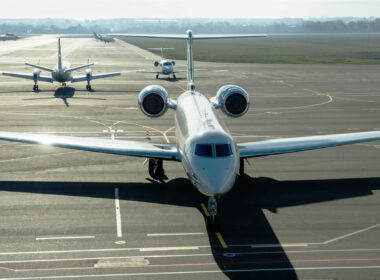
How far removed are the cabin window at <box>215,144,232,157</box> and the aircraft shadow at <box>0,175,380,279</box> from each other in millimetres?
2504

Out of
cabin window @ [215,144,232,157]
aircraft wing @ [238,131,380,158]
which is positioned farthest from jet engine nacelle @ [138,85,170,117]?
cabin window @ [215,144,232,157]

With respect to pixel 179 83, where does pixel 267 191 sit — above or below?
below

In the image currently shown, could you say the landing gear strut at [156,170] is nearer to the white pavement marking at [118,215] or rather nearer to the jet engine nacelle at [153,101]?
the white pavement marking at [118,215]

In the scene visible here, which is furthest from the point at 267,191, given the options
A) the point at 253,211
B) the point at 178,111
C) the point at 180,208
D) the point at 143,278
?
the point at 143,278

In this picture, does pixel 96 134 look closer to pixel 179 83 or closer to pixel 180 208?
pixel 180 208

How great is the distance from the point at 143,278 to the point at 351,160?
1668cm

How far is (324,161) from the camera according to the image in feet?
88.3

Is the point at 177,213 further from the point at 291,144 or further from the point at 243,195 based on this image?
the point at 291,144

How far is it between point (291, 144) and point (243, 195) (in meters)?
3.84

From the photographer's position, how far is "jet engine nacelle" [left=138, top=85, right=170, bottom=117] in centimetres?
2548

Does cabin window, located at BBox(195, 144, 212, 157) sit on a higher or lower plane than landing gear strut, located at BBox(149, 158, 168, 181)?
lower

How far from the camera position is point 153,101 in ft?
83.9

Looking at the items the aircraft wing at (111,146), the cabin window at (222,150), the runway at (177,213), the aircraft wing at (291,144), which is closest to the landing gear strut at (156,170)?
the runway at (177,213)

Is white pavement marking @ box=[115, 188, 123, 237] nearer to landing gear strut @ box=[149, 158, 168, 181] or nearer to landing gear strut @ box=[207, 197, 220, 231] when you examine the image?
landing gear strut @ box=[149, 158, 168, 181]
